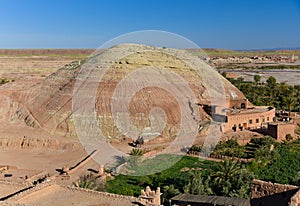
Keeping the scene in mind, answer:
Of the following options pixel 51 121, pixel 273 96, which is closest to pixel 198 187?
pixel 51 121

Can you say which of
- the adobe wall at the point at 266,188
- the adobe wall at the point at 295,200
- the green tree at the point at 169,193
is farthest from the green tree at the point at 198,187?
the adobe wall at the point at 295,200

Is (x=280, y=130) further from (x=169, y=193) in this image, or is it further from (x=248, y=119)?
(x=169, y=193)

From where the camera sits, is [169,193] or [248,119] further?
[248,119]

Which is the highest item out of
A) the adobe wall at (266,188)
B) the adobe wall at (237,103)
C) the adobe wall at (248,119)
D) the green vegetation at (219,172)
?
the adobe wall at (266,188)

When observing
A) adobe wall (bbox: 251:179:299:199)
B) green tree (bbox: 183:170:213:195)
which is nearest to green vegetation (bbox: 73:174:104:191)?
green tree (bbox: 183:170:213:195)

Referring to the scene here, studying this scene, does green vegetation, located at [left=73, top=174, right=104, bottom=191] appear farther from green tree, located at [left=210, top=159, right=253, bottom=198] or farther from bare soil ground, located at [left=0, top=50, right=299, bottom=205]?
green tree, located at [left=210, top=159, right=253, bottom=198]

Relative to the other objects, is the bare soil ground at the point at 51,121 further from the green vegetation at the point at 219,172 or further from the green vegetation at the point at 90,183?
the green vegetation at the point at 219,172
